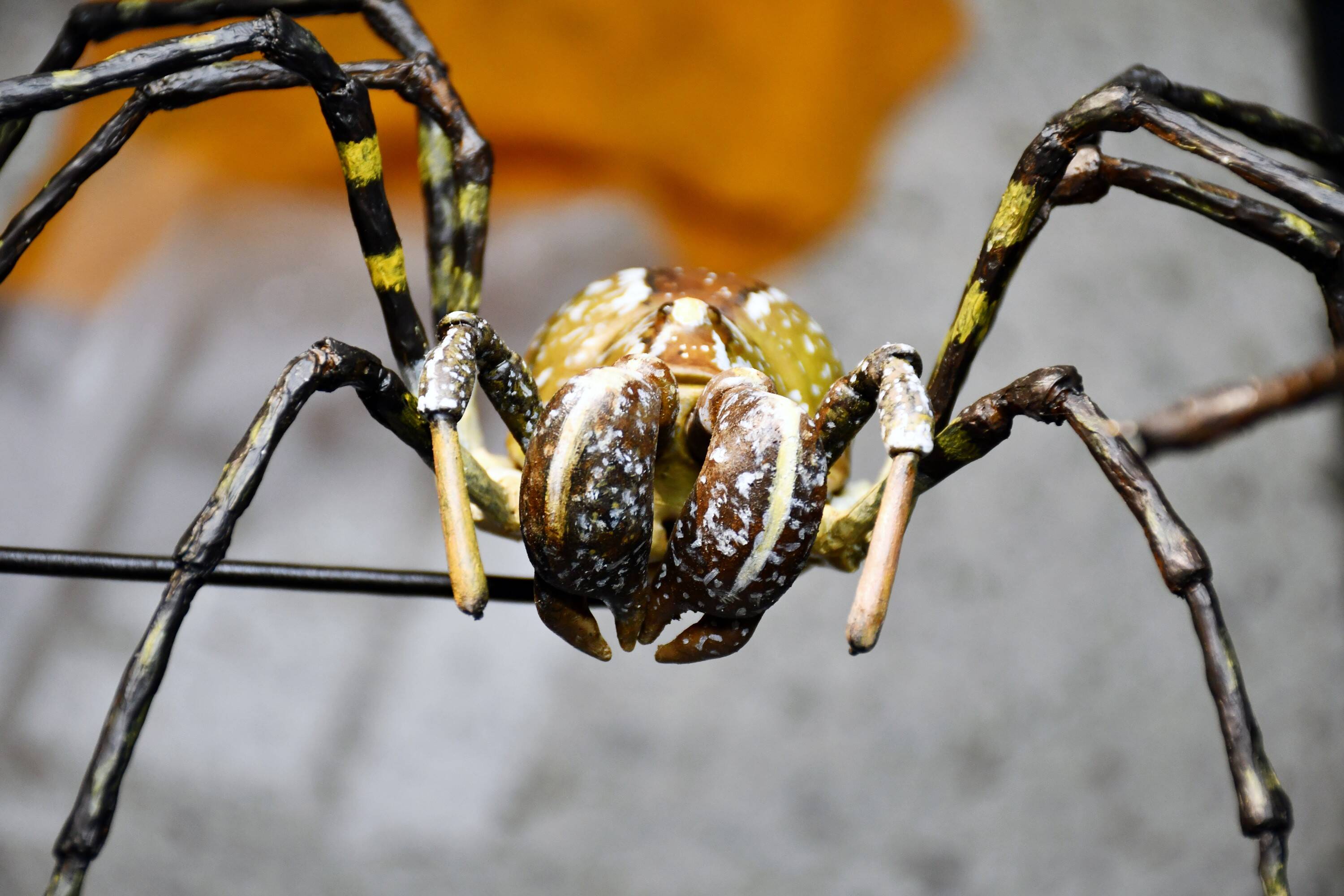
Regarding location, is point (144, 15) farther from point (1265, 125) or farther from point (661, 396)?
point (1265, 125)

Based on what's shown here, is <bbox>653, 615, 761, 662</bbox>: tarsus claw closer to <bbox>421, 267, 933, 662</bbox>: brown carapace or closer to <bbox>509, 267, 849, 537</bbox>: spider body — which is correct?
<bbox>421, 267, 933, 662</bbox>: brown carapace

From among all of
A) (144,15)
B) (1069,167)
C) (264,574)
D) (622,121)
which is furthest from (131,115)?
(622,121)

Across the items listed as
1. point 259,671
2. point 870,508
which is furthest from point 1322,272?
point 259,671

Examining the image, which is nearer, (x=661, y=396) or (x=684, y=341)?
(x=661, y=396)

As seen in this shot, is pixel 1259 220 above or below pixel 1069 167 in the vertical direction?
below

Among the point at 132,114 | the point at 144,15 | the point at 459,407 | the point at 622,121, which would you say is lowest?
the point at 459,407

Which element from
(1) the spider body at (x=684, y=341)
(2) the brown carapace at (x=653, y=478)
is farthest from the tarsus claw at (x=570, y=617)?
(1) the spider body at (x=684, y=341)

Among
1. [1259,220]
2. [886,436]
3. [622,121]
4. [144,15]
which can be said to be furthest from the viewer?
[622,121]
